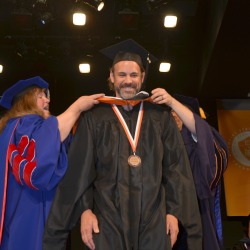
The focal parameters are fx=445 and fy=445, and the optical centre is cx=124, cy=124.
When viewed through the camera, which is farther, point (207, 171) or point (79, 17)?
point (79, 17)

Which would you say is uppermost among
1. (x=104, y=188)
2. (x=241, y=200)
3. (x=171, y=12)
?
(x=171, y=12)

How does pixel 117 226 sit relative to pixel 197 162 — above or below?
below

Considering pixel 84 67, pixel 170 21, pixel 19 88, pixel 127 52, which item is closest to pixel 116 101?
pixel 127 52

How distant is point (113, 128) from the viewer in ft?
9.01

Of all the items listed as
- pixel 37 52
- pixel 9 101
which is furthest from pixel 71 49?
pixel 9 101

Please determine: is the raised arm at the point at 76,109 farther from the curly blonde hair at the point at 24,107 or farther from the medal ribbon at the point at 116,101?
the curly blonde hair at the point at 24,107

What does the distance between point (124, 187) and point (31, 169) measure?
23.9 inches

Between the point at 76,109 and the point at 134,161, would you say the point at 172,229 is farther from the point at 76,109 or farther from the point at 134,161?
the point at 76,109

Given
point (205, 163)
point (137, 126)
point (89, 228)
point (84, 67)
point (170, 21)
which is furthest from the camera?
point (84, 67)

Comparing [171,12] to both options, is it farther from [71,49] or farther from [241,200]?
[241,200]

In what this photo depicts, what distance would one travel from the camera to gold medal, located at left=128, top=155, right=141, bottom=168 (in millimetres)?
2607

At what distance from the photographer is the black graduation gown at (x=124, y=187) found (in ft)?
8.19

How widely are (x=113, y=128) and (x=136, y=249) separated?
2.42 ft

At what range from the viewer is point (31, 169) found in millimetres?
2746
